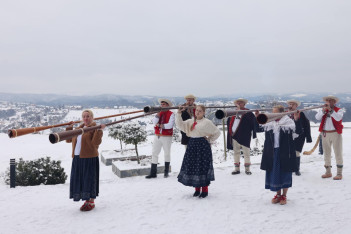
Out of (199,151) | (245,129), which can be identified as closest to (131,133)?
(245,129)

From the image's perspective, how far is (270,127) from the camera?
5.90m

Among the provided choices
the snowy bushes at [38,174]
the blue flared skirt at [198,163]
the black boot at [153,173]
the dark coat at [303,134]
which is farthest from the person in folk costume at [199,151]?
the snowy bushes at [38,174]

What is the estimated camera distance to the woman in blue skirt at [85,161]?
5.58 meters

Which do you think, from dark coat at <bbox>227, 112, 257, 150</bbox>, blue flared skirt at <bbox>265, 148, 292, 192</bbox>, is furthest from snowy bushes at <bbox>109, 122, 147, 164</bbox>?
blue flared skirt at <bbox>265, 148, 292, 192</bbox>

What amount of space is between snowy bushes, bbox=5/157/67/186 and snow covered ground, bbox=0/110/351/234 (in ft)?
2.44

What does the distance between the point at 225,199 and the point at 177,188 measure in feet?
4.45

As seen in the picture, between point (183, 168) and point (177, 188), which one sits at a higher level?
point (183, 168)

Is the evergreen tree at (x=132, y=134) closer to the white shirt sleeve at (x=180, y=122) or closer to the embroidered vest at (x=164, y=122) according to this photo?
the embroidered vest at (x=164, y=122)

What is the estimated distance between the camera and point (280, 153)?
578 centimetres

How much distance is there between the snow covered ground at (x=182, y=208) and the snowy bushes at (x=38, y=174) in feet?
2.44

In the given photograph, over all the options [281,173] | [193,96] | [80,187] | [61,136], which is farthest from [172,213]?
[193,96]

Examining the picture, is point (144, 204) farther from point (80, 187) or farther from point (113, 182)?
point (113, 182)

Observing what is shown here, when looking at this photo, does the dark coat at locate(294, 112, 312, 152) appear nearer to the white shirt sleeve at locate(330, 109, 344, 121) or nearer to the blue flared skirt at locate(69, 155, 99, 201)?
the white shirt sleeve at locate(330, 109, 344, 121)

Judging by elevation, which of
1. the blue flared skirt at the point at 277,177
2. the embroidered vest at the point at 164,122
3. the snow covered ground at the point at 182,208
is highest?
the embroidered vest at the point at 164,122
